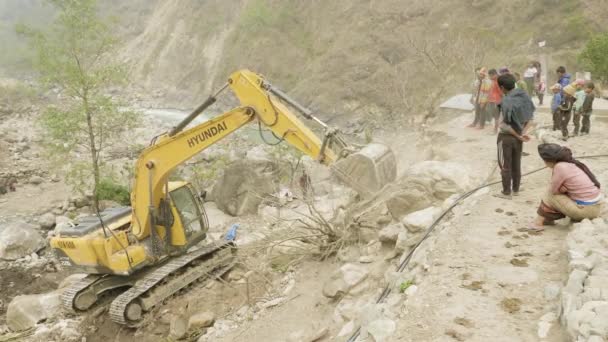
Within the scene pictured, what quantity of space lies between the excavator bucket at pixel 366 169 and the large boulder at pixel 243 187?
19.2ft

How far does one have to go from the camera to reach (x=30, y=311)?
28.7 ft

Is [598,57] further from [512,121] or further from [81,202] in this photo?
[81,202]

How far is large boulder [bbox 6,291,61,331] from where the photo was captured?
866cm

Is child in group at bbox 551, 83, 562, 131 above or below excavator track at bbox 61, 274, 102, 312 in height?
above

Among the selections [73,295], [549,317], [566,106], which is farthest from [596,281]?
[73,295]

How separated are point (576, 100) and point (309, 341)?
7145 millimetres

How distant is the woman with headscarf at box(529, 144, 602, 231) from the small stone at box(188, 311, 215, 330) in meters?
4.73

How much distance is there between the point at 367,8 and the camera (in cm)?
3381

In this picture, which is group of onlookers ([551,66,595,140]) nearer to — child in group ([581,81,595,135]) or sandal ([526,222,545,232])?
child in group ([581,81,595,135])

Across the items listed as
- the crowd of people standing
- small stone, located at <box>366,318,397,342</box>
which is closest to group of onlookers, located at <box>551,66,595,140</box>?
the crowd of people standing

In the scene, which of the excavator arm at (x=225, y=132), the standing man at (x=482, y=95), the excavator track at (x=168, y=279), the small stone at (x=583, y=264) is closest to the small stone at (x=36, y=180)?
the excavator track at (x=168, y=279)

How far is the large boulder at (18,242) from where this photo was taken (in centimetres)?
1179

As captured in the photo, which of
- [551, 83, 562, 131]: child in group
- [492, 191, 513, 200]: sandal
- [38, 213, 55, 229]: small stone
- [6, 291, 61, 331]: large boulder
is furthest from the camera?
[38, 213, 55, 229]: small stone

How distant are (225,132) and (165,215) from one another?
1.78 metres
